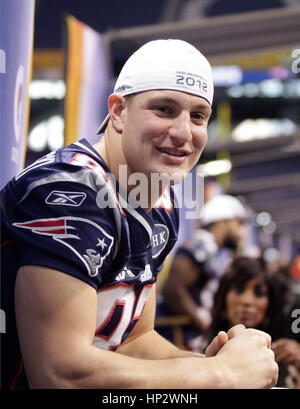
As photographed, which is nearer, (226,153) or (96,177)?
(96,177)

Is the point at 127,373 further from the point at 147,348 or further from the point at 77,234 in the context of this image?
the point at 147,348

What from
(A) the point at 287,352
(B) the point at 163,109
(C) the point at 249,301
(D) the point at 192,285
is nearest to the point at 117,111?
(B) the point at 163,109

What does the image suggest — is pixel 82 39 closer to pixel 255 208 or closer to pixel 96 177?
pixel 96 177

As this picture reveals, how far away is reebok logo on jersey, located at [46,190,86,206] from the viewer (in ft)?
4.49

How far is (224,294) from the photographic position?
10.5 ft

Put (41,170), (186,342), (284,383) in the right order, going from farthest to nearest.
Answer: (186,342), (284,383), (41,170)

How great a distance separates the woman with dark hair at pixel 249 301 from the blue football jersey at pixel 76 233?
4.68 ft

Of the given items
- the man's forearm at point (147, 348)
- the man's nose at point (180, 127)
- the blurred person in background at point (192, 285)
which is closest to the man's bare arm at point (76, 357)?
the man's nose at point (180, 127)

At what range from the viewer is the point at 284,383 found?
236 cm

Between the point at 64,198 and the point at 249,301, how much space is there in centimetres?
193
